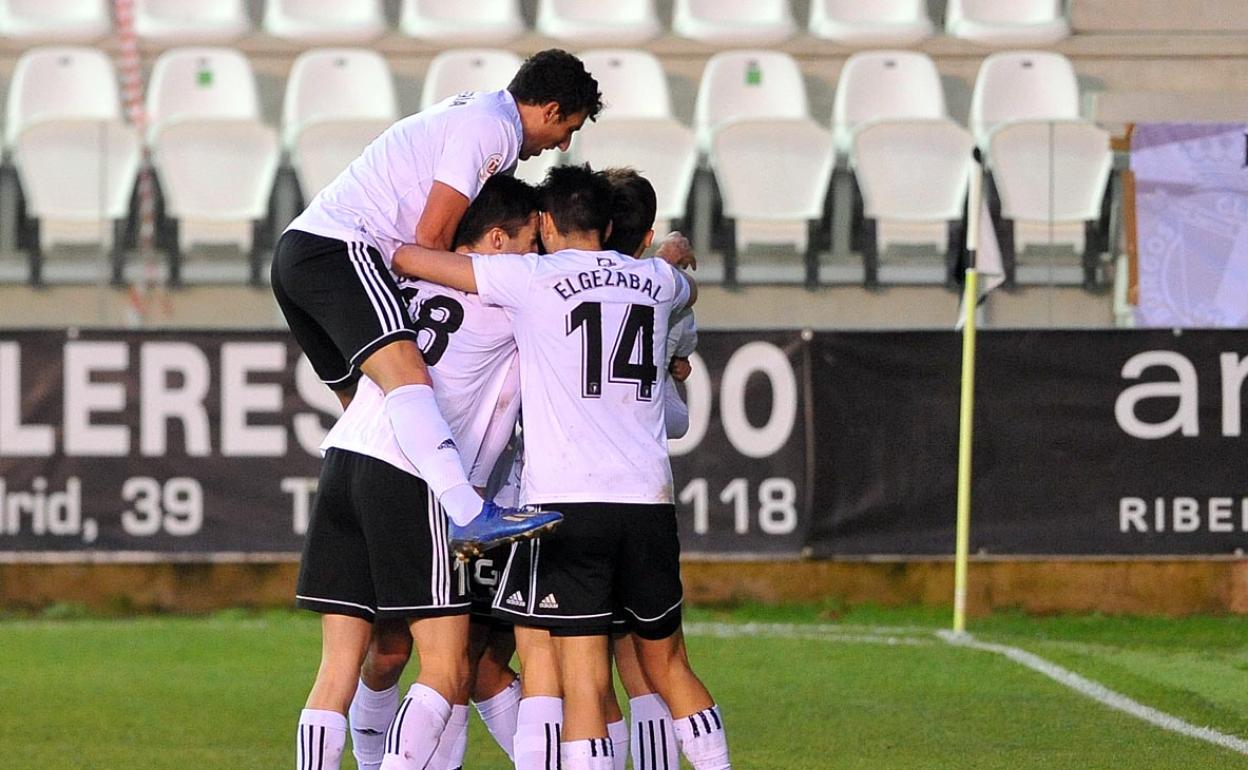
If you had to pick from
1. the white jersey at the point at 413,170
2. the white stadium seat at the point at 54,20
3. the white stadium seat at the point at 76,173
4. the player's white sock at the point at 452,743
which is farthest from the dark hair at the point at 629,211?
the white stadium seat at the point at 54,20

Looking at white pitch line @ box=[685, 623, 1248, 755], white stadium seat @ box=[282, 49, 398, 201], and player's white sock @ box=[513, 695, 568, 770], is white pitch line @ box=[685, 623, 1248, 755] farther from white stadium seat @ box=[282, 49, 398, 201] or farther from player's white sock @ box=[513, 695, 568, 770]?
white stadium seat @ box=[282, 49, 398, 201]

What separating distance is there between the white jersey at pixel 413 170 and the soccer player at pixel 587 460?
13 cm

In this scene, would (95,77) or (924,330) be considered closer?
(924,330)

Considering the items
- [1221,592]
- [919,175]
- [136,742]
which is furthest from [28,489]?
[1221,592]

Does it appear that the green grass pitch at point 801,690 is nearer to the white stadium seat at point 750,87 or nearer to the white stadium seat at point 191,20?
the white stadium seat at point 750,87

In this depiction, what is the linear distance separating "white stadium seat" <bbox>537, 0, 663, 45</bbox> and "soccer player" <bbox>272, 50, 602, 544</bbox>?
8.63 meters

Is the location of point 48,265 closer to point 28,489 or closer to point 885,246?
point 28,489

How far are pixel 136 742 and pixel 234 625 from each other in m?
3.07

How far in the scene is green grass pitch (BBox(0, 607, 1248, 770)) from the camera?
6488 millimetres

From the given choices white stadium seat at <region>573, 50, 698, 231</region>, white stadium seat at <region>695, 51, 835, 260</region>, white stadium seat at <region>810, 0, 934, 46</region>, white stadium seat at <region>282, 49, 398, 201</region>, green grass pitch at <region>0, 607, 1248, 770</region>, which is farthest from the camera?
white stadium seat at <region>810, 0, 934, 46</region>

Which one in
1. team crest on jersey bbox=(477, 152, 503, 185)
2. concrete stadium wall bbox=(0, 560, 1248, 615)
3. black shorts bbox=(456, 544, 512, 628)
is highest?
team crest on jersey bbox=(477, 152, 503, 185)

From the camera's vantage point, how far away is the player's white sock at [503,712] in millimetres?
5426

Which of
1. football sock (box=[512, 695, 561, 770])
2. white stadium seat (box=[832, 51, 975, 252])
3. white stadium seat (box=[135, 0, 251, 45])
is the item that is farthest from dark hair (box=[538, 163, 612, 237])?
white stadium seat (box=[135, 0, 251, 45])

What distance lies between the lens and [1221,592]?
9.95 metres
